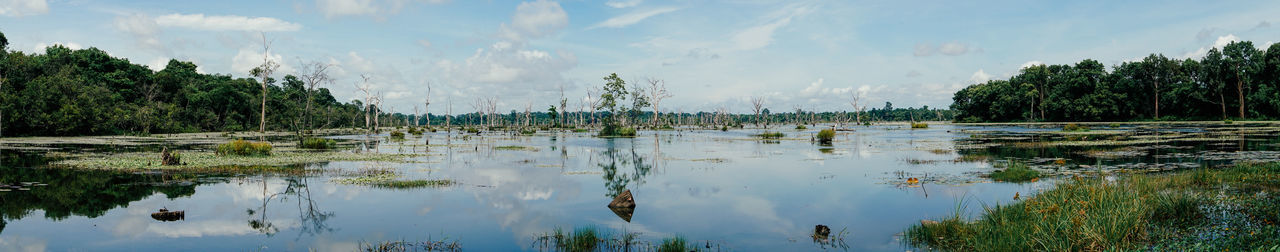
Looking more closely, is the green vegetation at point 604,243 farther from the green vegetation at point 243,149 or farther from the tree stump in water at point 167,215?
the green vegetation at point 243,149

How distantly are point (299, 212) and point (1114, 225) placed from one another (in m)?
13.0

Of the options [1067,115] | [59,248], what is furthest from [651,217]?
[1067,115]

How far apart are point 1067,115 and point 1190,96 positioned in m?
16.0

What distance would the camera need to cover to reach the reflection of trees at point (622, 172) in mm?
16167

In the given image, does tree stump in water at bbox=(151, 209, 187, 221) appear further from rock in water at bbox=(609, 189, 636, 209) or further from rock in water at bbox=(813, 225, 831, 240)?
rock in water at bbox=(813, 225, 831, 240)

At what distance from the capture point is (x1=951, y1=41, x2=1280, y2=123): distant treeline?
71.2 meters

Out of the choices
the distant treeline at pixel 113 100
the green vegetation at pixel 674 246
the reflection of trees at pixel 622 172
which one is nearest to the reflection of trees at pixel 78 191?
the reflection of trees at pixel 622 172

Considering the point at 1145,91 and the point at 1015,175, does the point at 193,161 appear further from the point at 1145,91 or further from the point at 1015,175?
the point at 1145,91

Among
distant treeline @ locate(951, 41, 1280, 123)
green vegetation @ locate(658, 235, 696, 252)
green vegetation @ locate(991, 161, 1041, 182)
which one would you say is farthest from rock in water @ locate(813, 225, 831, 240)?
distant treeline @ locate(951, 41, 1280, 123)

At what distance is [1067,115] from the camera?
93250mm

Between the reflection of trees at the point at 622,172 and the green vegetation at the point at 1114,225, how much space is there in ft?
25.9

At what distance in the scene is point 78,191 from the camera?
45.2ft

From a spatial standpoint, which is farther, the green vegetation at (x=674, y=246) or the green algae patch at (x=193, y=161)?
the green algae patch at (x=193, y=161)

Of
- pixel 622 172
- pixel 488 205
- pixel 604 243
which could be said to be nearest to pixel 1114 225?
pixel 604 243
